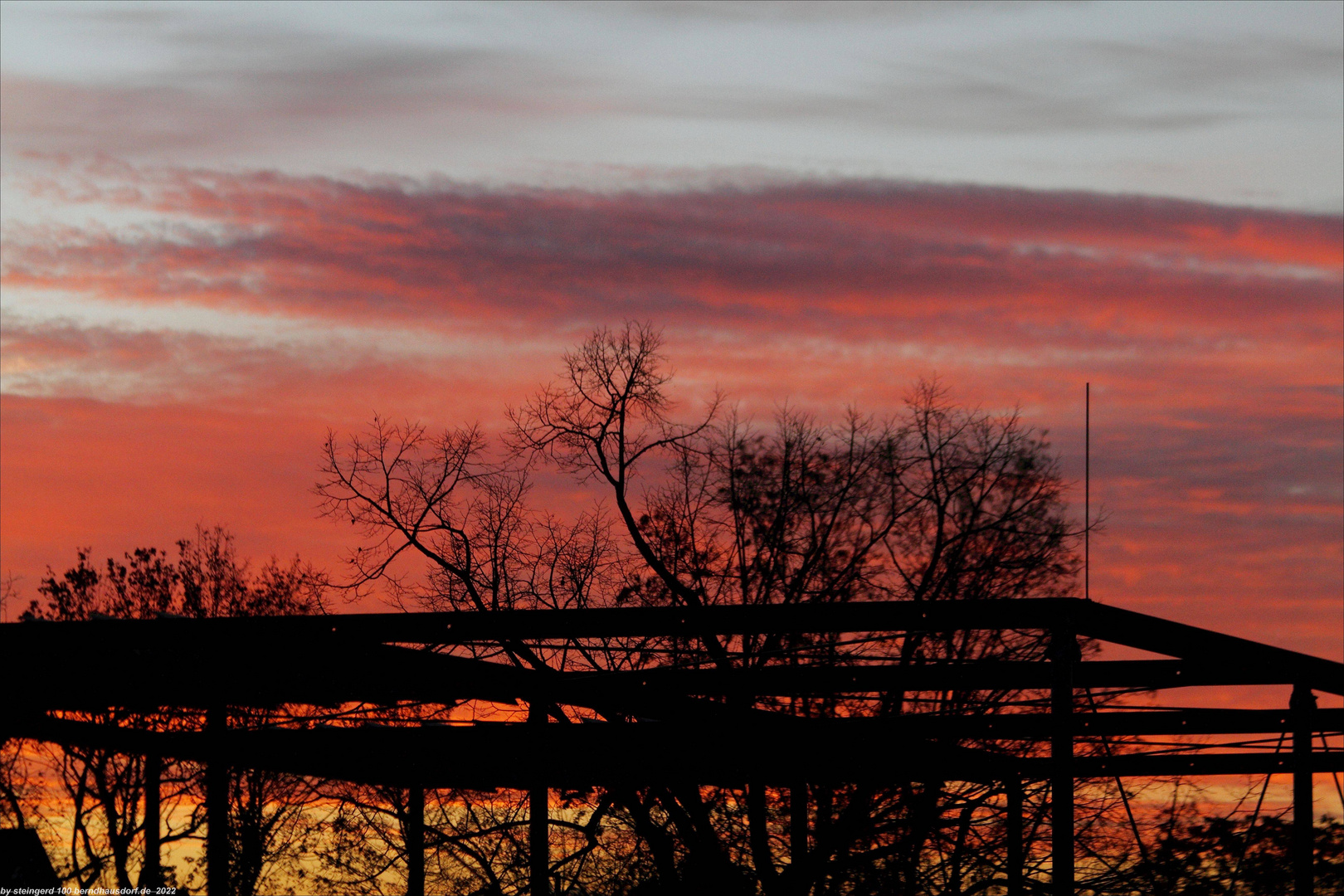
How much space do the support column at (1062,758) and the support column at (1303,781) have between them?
2.64m

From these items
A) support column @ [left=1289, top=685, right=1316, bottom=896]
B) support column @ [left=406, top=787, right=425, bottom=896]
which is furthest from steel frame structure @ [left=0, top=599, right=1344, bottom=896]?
support column @ [left=406, top=787, right=425, bottom=896]

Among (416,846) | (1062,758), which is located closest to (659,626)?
(1062,758)

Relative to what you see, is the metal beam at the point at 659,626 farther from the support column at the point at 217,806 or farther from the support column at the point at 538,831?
the support column at the point at 538,831

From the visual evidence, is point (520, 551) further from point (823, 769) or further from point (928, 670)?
point (928, 670)

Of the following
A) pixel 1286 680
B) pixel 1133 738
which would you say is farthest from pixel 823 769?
pixel 1286 680

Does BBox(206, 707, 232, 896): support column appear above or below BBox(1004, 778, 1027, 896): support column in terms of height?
above

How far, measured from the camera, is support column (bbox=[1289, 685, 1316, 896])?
12.9m

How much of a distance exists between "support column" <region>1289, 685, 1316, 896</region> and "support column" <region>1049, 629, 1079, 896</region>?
264cm

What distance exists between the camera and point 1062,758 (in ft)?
38.4

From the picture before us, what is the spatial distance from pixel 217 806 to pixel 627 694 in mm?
4169

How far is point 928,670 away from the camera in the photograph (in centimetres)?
1312

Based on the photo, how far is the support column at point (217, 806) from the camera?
12.7 m

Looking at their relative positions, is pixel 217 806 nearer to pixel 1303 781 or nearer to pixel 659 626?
pixel 659 626

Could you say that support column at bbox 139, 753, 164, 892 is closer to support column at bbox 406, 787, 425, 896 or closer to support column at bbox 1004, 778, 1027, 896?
support column at bbox 406, 787, 425, 896
